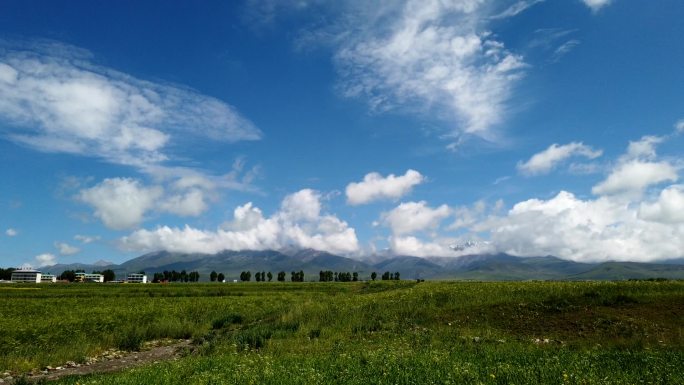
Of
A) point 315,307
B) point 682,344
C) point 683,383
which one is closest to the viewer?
point 683,383

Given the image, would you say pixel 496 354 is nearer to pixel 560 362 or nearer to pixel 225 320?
pixel 560 362

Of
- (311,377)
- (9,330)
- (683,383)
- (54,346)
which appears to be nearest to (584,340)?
(683,383)

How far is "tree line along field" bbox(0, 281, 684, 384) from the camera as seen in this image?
13039 millimetres

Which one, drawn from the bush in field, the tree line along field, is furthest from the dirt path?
the bush in field

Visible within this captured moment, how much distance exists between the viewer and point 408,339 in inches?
966

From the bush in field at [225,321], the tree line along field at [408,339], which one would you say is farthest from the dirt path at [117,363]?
the bush in field at [225,321]

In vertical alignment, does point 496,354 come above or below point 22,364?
above

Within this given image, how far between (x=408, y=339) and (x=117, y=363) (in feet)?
57.4

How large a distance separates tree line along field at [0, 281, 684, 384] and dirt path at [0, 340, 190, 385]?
1410 mm

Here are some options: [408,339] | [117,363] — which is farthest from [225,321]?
[408,339]

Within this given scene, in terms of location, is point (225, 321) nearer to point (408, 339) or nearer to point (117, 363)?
point (117, 363)

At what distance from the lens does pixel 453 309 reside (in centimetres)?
3453

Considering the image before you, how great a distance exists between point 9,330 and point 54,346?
716 centimetres

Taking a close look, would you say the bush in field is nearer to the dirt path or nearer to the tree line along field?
the tree line along field
